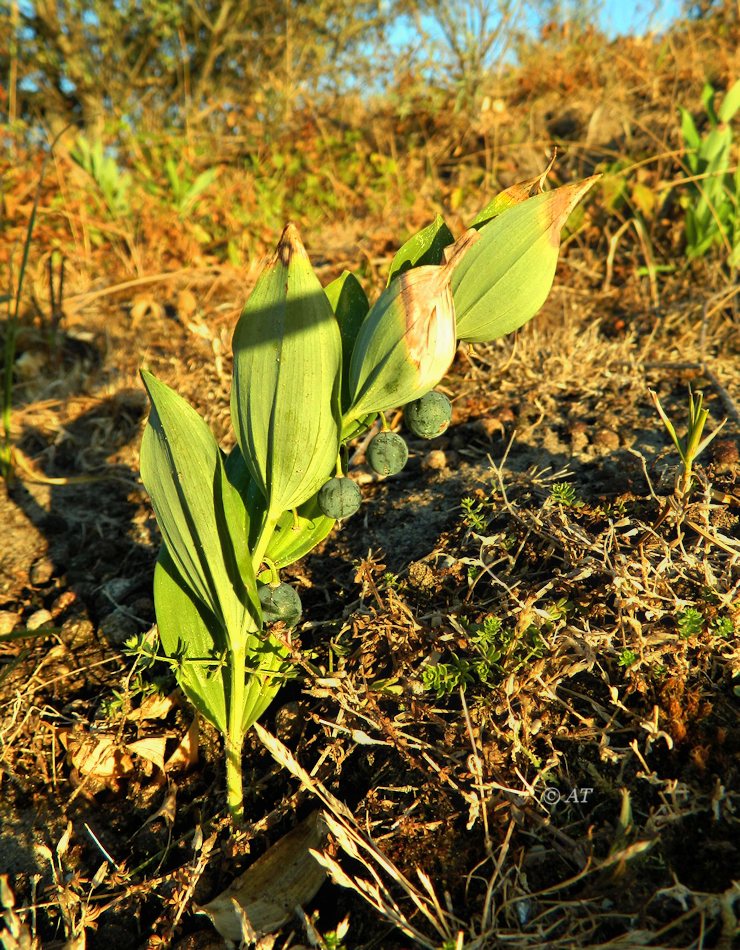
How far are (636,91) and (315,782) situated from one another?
4.29 m

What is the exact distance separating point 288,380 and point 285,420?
7 centimetres

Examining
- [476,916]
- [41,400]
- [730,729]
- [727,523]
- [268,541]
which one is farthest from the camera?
[41,400]

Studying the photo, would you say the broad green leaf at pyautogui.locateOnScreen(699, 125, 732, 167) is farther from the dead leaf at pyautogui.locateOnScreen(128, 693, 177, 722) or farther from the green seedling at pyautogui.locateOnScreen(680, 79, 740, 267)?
the dead leaf at pyautogui.locateOnScreen(128, 693, 177, 722)

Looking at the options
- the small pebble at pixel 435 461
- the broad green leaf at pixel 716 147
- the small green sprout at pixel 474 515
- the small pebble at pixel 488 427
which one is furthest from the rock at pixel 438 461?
the broad green leaf at pixel 716 147

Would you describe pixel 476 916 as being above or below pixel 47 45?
below

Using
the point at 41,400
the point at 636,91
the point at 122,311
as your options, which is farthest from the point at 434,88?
the point at 41,400

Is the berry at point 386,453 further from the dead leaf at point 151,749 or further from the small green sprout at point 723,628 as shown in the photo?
the dead leaf at point 151,749

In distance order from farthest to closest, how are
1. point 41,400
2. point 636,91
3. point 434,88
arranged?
1. point 434,88
2. point 636,91
3. point 41,400

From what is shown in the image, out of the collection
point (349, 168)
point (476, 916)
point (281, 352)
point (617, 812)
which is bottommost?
point (476, 916)

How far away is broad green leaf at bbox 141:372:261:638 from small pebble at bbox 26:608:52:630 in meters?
0.72

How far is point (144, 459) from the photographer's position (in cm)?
133

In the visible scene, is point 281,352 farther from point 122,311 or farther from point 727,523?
point 122,311

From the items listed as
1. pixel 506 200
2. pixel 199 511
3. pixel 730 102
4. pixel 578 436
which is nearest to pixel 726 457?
pixel 578 436

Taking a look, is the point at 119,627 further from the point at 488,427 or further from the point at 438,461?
the point at 488,427
